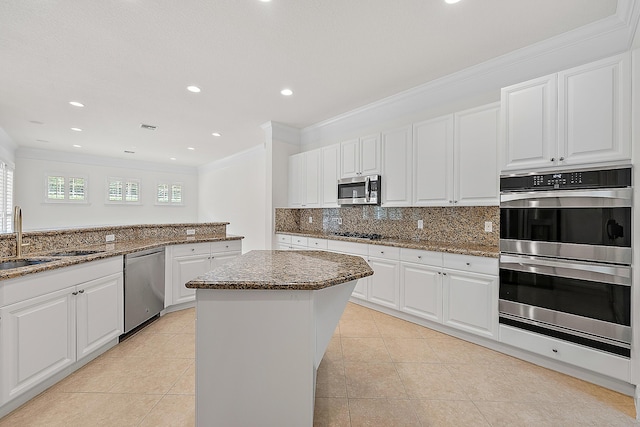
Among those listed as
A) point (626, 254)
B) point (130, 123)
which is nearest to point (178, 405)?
point (626, 254)

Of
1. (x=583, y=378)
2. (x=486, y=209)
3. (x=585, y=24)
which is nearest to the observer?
(x=583, y=378)

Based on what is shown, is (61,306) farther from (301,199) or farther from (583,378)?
(583,378)

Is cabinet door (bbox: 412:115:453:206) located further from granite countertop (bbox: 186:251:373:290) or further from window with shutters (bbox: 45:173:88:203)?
window with shutters (bbox: 45:173:88:203)

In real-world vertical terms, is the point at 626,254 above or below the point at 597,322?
above

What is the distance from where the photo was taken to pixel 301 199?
4.90 metres

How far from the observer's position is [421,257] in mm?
3018

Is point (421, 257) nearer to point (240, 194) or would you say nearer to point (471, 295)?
point (471, 295)

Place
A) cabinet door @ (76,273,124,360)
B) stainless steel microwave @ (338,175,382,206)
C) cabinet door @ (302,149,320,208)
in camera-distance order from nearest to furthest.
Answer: cabinet door @ (76,273,124,360) < stainless steel microwave @ (338,175,382,206) < cabinet door @ (302,149,320,208)

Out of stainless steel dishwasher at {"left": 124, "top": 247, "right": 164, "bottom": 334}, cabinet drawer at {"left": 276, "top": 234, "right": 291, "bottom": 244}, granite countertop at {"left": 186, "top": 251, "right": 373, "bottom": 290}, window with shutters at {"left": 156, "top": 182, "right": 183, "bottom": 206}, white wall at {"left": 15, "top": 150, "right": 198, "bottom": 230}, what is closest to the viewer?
granite countertop at {"left": 186, "top": 251, "right": 373, "bottom": 290}

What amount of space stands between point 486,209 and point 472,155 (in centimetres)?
67

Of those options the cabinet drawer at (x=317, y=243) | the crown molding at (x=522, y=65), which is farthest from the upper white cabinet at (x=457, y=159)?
the cabinet drawer at (x=317, y=243)

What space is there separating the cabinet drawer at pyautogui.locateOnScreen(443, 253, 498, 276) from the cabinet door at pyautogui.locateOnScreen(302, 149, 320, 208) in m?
2.33

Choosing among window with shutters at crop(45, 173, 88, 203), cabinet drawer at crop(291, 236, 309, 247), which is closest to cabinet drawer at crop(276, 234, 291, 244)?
cabinet drawer at crop(291, 236, 309, 247)

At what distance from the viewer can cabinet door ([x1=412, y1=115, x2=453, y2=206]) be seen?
3.02 metres
